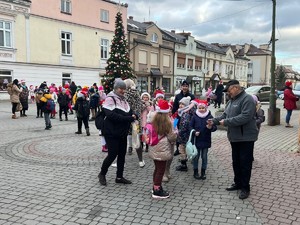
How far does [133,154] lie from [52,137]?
356 centimetres

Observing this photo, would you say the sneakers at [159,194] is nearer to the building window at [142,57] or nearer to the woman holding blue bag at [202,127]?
the woman holding blue bag at [202,127]

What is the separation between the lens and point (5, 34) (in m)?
23.6

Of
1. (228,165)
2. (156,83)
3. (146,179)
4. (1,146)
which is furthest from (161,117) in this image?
(156,83)

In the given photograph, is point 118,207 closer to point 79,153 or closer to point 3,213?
point 3,213

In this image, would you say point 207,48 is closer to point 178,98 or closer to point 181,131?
point 178,98

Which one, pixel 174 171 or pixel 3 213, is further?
pixel 174 171

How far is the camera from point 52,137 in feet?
31.6

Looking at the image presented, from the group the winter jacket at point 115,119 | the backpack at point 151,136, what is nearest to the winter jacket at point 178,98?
the winter jacket at point 115,119

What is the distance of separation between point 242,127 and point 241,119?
21 centimetres

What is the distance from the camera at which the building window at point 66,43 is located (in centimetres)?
2838

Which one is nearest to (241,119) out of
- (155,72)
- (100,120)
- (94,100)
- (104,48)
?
(100,120)

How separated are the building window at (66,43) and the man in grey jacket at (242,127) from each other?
85.8ft

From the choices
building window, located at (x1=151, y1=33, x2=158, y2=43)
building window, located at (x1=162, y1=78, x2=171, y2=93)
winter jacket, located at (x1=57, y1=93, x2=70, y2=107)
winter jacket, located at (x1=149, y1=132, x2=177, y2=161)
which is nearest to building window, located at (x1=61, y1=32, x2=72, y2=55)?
building window, located at (x1=151, y1=33, x2=158, y2=43)

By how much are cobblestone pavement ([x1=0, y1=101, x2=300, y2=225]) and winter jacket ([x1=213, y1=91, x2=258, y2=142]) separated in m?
0.99
